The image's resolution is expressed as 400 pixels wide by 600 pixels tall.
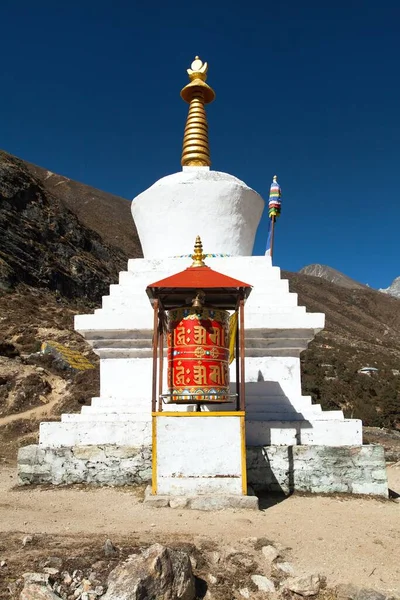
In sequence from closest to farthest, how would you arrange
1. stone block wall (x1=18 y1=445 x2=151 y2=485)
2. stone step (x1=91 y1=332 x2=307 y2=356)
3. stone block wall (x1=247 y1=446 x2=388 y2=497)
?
1. stone block wall (x1=247 y1=446 x2=388 y2=497)
2. stone block wall (x1=18 y1=445 x2=151 y2=485)
3. stone step (x1=91 y1=332 x2=307 y2=356)

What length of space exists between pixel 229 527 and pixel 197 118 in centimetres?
645

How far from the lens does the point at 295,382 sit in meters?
6.52

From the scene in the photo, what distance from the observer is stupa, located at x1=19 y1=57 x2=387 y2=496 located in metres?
5.59

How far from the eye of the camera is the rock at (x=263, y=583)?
3.26 metres

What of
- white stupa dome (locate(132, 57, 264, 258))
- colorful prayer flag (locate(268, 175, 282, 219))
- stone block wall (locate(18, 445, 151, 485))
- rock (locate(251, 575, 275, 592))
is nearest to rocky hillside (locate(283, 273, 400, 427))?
colorful prayer flag (locate(268, 175, 282, 219))

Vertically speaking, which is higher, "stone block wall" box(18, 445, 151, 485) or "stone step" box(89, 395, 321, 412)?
"stone step" box(89, 395, 321, 412)

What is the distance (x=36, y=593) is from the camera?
2809 millimetres

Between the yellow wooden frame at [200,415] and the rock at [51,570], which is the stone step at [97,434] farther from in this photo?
the rock at [51,570]

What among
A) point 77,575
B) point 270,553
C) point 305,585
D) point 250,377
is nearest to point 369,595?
point 305,585

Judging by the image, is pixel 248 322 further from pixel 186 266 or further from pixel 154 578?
pixel 154 578

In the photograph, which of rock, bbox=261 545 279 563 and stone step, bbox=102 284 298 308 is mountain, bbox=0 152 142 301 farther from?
rock, bbox=261 545 279 563

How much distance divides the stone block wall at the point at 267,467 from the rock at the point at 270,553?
→ 5.92ft

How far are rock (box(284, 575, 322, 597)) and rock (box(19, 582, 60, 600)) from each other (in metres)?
1.44

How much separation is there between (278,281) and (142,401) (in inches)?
94.6
